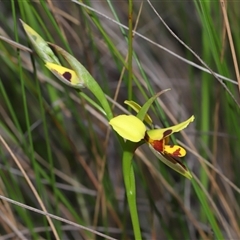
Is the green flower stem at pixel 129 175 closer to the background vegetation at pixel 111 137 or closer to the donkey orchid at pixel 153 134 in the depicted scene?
the donkey orchid at pixel 153 134

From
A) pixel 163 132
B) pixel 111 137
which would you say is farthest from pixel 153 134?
pixel 111 137

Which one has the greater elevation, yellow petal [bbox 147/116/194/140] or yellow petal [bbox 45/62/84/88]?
yellow petal [bbox 45/62/84/88]

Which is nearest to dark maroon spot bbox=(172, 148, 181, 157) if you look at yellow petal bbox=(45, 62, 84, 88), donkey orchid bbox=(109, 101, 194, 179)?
donkey orchid bbox=(109, 101, 194, 179)

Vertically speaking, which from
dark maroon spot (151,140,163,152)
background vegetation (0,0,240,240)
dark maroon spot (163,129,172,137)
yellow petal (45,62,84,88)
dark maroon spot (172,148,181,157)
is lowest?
background vegetation (0,0,240,240)

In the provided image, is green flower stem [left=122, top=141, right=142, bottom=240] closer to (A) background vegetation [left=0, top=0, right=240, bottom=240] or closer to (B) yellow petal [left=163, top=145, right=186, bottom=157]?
(B) yellow petal [left=163, top=145, right=186, bottom=157]

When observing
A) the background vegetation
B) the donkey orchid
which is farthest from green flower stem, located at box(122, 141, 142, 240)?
the background vegetation

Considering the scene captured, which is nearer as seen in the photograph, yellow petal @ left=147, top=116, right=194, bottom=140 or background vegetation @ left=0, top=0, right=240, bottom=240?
yellow petal @ left=147, top=116, right=194, bottom=140
